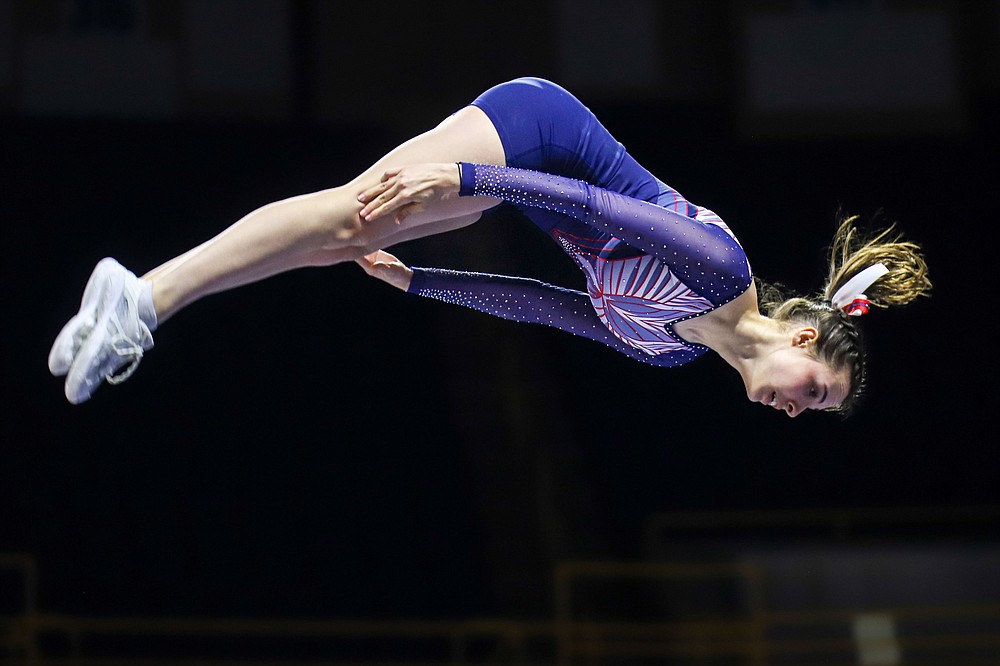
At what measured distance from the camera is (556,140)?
8.50 feet

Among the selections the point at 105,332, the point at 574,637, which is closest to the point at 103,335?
the point at 105,332

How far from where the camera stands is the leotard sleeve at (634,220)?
228 cm

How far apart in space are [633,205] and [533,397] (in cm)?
510

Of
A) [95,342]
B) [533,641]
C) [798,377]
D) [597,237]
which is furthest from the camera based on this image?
[533,641]

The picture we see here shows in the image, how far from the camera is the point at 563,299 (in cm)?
281

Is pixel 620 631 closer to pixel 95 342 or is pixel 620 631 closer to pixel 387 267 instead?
pixel 387 267

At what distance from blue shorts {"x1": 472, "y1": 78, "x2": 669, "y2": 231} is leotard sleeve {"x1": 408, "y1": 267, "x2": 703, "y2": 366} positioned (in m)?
0.18

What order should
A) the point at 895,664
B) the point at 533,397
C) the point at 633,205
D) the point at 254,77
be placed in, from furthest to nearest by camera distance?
the point at 533,397 → the point at 254,77 → the point at 895,664 → the point at 633,205

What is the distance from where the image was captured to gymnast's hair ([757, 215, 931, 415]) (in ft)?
8.26

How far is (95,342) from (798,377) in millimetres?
1343

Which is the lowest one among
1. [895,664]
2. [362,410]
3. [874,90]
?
[895,664]

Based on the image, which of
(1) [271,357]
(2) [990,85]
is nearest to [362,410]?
(1) [271,357]

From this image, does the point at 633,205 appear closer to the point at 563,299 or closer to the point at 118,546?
the point at 563,299

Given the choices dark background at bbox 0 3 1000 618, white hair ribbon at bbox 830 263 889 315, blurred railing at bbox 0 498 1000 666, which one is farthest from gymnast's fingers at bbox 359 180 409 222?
dark background at bbox 0 3 1000 618
